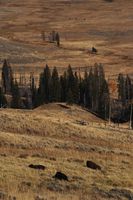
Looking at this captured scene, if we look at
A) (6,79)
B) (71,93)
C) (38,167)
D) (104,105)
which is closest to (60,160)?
(38,167)

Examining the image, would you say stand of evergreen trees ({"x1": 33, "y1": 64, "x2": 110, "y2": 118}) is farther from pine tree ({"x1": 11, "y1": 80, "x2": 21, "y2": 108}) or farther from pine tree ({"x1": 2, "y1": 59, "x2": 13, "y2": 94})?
pine tree ({"x1": 2, "y1": 59, "x2": 13, "y2": 94})

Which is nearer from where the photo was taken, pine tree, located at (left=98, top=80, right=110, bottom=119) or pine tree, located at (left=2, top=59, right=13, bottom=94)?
pine tree, located at (left=98, top=80, right=110, bottom=119)

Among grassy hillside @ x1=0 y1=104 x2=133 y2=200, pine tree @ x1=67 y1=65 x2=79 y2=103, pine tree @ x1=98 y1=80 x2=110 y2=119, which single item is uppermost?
grassy hillside @ x1=0 y1=104 x2=133 y2=200

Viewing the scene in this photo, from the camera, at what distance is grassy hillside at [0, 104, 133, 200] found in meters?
→ 28.1

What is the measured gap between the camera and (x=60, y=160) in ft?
128

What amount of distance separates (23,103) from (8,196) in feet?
348

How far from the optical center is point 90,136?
189ft

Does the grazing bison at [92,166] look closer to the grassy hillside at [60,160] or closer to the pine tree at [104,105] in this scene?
the grassy hillside at [60,160]

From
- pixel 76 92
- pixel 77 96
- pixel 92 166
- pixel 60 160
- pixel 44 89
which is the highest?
pixel 92 166

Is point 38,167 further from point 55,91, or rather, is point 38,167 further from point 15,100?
point 55,91

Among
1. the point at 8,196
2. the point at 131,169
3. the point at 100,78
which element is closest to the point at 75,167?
the point at 131,169

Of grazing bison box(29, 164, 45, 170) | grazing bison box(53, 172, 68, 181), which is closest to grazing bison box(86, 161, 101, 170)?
grazing bison box(29, 164, 45, 170)

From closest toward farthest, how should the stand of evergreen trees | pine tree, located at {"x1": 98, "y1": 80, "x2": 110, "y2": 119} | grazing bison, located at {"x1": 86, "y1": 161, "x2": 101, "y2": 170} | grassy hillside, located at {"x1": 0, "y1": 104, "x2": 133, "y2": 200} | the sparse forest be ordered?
grassy hillside, located at {"x1": 0, "y1": 104, "x2": 133, "y2": 200}, grazing bison, located at {"x1": 86, "y1": 161, "x2": 101, "y2": 170}, pine tree, located at {"x1": 98, "y1": 80, "x2": 110, "y2": 119}, the sparse forest, the stand of evergreen trees

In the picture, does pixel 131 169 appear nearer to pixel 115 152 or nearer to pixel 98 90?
pixel 115 152
